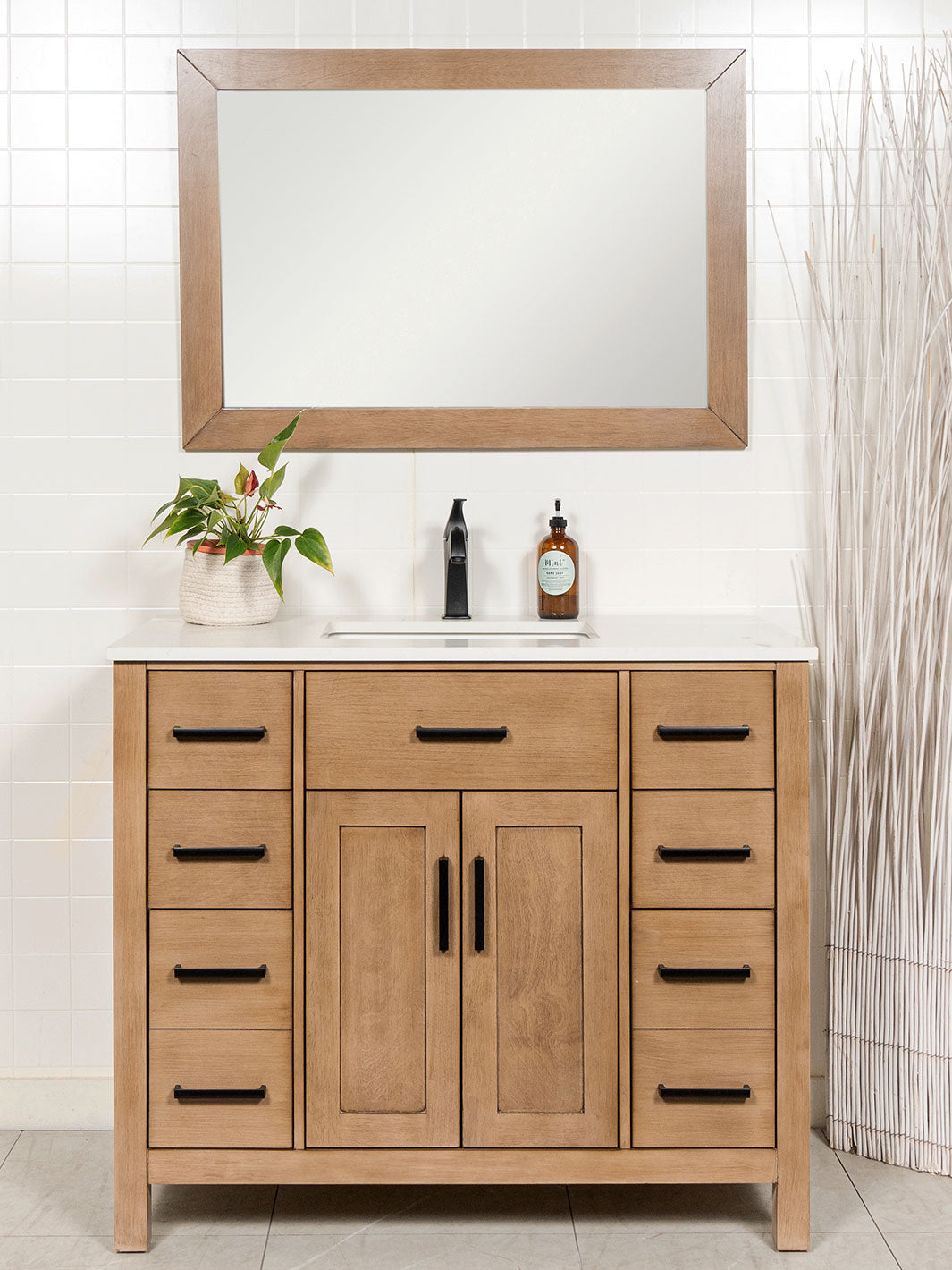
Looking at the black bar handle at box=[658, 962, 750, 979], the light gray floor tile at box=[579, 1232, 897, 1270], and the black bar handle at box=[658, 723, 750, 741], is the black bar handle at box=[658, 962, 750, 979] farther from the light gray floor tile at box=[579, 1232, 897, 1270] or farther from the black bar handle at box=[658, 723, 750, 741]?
the light gray floor tile at box=[579, 1232, 897, 1270]

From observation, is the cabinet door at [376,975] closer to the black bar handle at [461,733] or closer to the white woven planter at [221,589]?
the black bar handle at [461,733]

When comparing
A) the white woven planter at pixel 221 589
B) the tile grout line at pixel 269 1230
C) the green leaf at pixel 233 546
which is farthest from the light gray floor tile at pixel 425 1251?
the green leaf at pixel 233 546

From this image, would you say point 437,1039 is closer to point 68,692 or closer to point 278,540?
point 278,540

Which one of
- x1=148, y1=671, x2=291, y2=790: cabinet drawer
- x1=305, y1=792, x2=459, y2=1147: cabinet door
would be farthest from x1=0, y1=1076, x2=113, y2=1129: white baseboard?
x1=148, y1=671, x2=291, y2=790: cabinet drawer

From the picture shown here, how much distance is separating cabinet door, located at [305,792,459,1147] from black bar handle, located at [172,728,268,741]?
148 mm

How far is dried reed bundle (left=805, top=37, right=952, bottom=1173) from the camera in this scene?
2.24 m

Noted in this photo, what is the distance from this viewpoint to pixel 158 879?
1.97m

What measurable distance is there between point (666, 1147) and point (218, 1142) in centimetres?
79

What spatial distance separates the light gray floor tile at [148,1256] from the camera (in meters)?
1.97

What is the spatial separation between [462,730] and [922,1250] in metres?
1.24

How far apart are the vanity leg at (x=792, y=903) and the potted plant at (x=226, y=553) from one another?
932mm

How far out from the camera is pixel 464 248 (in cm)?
242

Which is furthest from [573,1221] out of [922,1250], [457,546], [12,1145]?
[457,546]

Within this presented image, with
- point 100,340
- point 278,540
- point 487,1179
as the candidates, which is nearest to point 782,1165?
point 487,1179
